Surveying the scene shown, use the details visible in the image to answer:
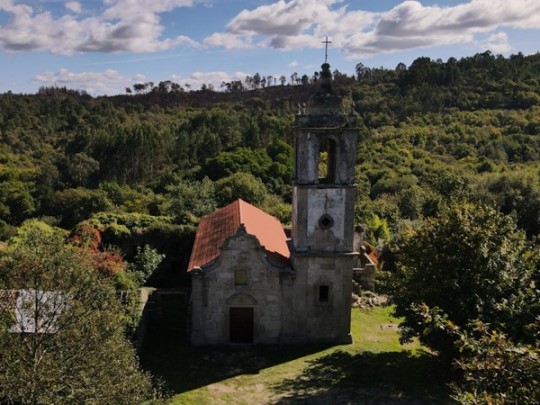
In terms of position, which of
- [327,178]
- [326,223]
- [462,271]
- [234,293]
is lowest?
[234,293]

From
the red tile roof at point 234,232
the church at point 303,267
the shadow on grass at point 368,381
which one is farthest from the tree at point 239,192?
the shadow on grass at point 368,381

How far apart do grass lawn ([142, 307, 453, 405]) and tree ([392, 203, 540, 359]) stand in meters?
2.25

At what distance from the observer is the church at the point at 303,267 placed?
21.9 meters

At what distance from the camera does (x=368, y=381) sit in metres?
20.2

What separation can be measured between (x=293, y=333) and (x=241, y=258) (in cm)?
451

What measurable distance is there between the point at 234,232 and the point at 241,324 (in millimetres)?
4376

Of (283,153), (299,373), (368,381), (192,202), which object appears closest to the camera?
(368,381)

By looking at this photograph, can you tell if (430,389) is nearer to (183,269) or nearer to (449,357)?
(449,357)

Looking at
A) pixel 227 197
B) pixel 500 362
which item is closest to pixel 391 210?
pixel 227 197

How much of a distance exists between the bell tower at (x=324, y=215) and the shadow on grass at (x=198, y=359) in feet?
5.73

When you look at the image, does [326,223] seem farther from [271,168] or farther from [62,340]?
[271,168]

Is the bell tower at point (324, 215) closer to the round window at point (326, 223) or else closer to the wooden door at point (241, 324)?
the round window at point (326, 223)

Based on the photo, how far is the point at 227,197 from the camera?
43.9 metres

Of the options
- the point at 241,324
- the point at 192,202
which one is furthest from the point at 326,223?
the point at 192,202
